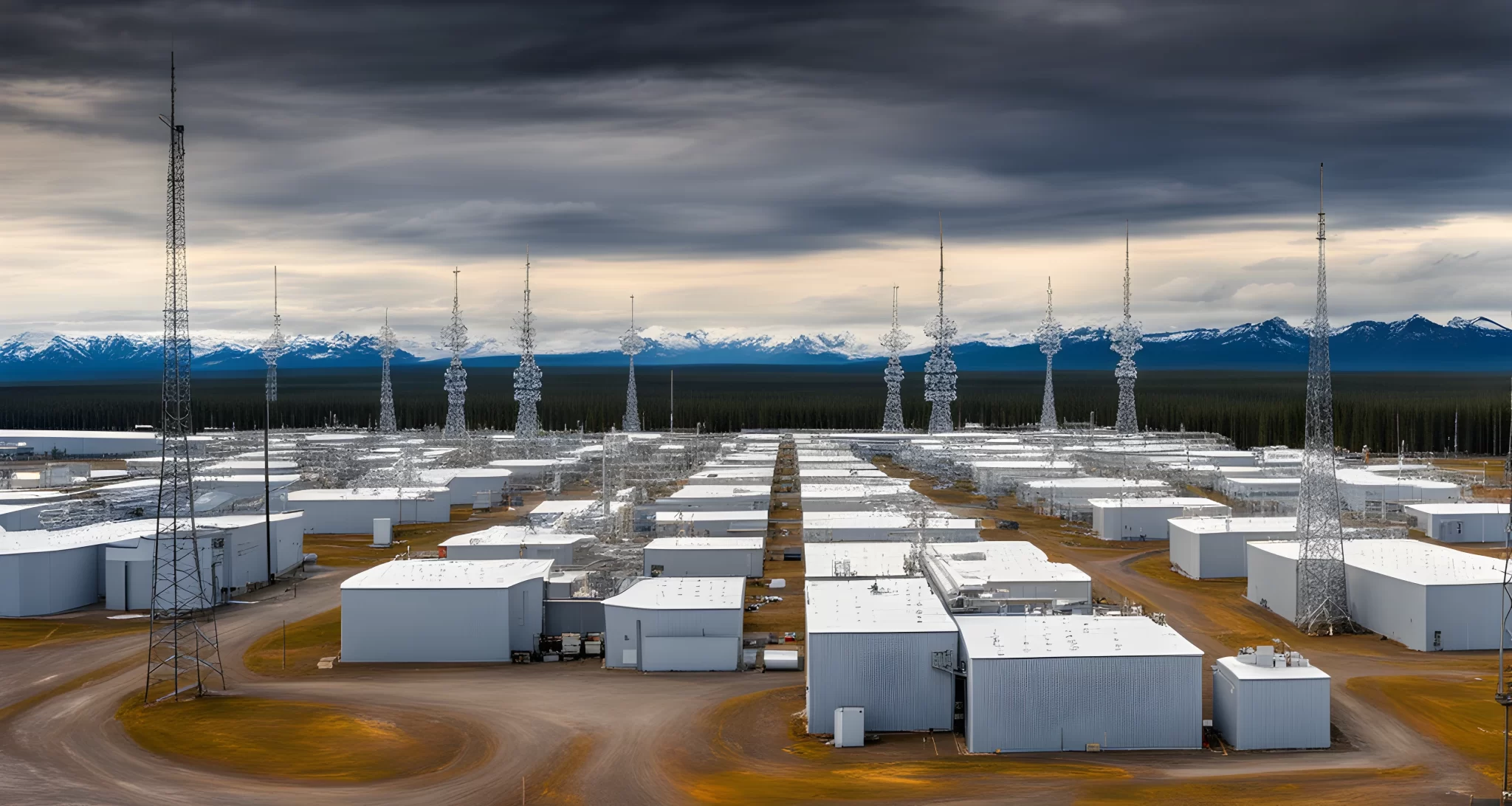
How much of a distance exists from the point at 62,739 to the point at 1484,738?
40.0 metres

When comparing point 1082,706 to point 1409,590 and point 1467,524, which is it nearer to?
point 1409,590

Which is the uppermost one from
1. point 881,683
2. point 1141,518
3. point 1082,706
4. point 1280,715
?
point 1141,518

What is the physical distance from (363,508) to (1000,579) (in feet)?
151

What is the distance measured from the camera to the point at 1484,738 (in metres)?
34.3

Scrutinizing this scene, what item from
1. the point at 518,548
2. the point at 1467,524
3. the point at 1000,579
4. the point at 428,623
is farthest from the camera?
the point at 1467,524

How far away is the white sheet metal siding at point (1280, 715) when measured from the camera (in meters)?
33.6

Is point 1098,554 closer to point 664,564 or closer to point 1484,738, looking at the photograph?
point 664,564

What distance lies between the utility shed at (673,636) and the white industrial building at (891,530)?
59.1 ft

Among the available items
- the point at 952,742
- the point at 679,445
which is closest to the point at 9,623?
the point at 952,742

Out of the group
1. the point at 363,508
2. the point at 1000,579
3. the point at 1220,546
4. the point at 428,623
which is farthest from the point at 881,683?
the point at 363,508

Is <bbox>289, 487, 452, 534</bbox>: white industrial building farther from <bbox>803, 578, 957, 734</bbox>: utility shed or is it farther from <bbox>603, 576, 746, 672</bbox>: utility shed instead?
<bbox>803, 578, 957, 734</bbox>: utility shed

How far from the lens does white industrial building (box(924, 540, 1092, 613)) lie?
4022cm

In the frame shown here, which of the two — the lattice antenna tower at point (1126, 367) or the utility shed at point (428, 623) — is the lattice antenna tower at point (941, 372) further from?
the utility shed at point (428, 623)

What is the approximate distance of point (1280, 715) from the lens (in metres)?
33.7
